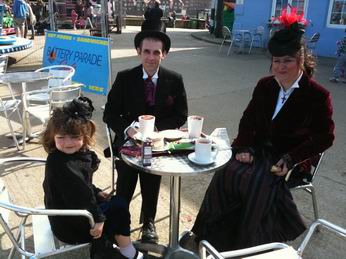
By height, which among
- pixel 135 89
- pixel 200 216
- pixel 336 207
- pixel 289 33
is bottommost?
pixel 336 207

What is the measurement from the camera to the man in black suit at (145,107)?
2812mm

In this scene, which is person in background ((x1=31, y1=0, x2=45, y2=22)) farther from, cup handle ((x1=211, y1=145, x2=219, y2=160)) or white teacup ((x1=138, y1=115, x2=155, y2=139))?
cup handle ((x1=211, y1=145, x2=219, y2=160))

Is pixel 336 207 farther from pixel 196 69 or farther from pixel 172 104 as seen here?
pixel 196 69

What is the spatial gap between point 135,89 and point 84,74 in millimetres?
2640

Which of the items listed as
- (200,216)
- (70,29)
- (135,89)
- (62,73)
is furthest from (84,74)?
(70,29)

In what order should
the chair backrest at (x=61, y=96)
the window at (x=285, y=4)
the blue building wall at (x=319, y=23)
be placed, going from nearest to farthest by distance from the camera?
the chair backrest at (x=61, y=96) → the blue building wall at (x=319, y=23) → the window at (x=285, y=4)

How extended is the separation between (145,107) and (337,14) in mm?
11242

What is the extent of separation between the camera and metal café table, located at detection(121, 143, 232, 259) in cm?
205

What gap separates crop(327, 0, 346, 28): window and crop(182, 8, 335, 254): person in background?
34.8ft

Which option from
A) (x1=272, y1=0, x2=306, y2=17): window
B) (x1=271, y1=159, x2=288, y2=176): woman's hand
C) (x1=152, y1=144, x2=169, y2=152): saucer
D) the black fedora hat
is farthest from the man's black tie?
(x1=272, y1=0, x2=306, y2=17): window

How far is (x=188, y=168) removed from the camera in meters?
2.09

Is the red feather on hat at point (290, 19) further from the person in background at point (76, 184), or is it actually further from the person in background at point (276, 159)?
the person in background at point (76, 184)

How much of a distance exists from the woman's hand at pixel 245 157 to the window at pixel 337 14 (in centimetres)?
1099

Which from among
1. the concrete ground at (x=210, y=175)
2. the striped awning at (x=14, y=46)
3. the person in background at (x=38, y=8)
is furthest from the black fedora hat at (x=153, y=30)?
the person in background at (x=38, y=8)
